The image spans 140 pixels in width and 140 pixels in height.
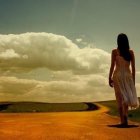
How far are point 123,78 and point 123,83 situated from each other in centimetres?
14

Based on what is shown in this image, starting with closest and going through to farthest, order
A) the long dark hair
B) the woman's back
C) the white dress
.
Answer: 1. the long dark hair
2. the white dress
3. the woman's back

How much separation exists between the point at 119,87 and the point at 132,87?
377mm

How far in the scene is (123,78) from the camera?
445 inches

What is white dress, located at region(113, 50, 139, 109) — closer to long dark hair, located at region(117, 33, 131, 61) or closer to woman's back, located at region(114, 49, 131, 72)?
Result: woman's back, located at region(114, 49, 131, 72)

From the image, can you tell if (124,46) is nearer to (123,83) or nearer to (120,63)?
(120,63)

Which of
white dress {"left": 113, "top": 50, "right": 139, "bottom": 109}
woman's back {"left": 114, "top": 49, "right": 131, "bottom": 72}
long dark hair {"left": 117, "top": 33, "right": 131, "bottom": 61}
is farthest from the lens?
woman's back {"left": 114, "top": 49, "right": 131, "bottom": 72}

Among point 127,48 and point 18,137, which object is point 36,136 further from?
point 127,48

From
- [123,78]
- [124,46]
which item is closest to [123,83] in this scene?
[123,78]

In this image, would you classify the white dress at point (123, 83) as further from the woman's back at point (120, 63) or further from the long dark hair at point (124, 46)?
the long dark hair at point (124, 46)

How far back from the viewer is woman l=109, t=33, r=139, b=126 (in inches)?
438

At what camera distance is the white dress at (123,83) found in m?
11.2

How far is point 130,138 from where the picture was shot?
900 centimetres

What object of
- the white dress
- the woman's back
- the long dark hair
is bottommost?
the white dress

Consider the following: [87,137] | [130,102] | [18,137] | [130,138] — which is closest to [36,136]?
[18,137]
